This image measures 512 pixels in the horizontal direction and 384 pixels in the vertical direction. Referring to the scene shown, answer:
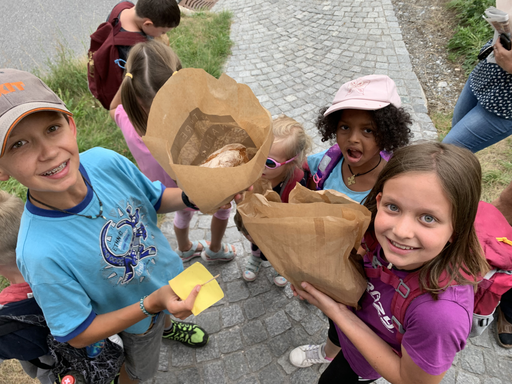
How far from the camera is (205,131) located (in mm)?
1505

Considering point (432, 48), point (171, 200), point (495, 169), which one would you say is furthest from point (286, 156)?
point (432, 48)

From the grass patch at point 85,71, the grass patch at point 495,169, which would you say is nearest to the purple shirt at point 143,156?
the grass patch at point 85,71

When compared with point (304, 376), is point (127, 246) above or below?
above

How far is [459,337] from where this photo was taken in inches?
43.4

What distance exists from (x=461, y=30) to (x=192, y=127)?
561cm

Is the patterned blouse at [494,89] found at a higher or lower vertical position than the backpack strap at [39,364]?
higher

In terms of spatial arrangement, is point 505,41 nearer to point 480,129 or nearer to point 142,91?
point 480,129

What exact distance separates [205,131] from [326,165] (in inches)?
39.1

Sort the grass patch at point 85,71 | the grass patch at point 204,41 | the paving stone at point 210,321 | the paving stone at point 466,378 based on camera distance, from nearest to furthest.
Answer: the paving stone at point 466,378 → the paving stone at point 210,321 → the grass patch at point 85,71 → the grass patch at point 204,41

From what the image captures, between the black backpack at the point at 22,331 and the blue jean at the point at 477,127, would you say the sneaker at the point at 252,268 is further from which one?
the blue jean at the point at 477,127

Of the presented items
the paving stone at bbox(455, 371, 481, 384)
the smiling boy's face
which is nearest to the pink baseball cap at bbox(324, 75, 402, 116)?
the smiling boy's face

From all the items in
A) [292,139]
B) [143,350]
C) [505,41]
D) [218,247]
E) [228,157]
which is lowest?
[218,247]

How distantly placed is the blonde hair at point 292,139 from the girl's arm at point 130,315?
1.10 meters

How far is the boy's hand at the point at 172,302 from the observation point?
1325mm
